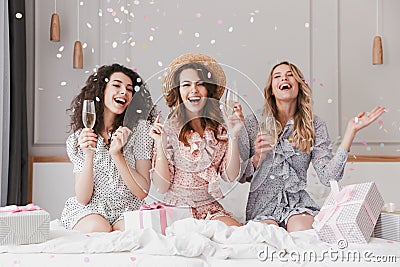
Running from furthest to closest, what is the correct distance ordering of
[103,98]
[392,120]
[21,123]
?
[392,120]
[21,123]
[103,98]

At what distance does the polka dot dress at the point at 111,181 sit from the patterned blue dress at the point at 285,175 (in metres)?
0.45

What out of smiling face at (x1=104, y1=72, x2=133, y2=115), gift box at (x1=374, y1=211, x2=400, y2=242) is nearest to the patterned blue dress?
gift box at (x1=374, y1=211, x2=400, y2=242)

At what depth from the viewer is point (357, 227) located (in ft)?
6.44

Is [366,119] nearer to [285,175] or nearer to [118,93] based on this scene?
[285,175]

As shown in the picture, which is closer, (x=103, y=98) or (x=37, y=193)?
(x=103, y=98)

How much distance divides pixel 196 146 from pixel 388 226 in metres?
0.83

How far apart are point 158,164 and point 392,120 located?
162 centimetres

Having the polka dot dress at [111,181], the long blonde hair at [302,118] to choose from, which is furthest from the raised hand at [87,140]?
the long blonde hair at [302,118]

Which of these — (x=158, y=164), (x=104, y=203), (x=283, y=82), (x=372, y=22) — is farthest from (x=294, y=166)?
(x=372, y=22)

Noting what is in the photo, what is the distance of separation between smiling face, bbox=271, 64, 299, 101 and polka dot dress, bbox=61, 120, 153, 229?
0.61 m

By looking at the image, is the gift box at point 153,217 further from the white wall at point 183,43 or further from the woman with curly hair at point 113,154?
the white wall at point 183,43

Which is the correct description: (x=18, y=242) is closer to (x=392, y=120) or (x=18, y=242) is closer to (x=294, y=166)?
(x=294, y=166)

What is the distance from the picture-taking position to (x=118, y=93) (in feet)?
8.52

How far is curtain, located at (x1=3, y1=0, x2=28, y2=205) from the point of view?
3.08 meters
